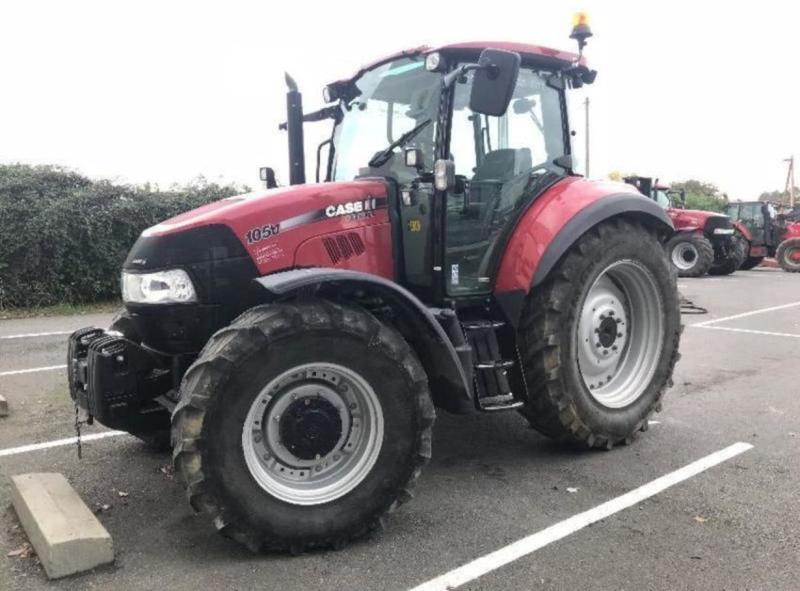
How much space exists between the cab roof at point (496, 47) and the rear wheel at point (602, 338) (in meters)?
1.13

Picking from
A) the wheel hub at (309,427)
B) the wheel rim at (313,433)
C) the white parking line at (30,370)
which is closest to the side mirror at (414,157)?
the wheel rim at (313,433)

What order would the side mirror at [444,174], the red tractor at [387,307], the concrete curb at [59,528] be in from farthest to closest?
1. the side mirror at [444,174]
2. the red tractor at [387,307]
3. the concrete curb at [59,528]

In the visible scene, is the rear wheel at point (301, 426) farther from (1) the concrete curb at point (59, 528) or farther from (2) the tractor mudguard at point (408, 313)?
(1) the concrete curb at point (59, 528)

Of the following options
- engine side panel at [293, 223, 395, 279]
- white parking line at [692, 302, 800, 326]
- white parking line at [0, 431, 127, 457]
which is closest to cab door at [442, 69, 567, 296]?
engine side panel at [293, 223, 395, 279]

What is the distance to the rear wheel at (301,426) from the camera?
3.03 metres

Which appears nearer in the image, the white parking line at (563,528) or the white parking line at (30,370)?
the white parking line at (563,528)

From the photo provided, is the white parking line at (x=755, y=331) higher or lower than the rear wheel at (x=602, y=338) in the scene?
lower

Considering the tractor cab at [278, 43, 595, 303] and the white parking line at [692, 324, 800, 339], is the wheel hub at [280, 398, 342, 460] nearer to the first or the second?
the tractor cab at [278, 43, 595, 303]

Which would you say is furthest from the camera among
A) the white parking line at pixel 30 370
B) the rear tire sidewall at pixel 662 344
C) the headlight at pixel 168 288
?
the white parking line at pixel 30 370

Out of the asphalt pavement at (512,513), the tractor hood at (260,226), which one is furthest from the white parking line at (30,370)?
the tractor hood at (260,226)

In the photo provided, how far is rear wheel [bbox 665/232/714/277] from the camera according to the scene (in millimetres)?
18469

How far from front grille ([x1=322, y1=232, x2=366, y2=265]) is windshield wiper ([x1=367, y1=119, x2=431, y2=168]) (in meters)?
0.59

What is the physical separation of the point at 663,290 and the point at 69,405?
4706mm

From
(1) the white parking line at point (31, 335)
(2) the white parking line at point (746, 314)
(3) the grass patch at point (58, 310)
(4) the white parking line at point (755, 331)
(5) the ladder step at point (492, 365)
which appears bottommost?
(2) the white parking line at point (746, 314)
